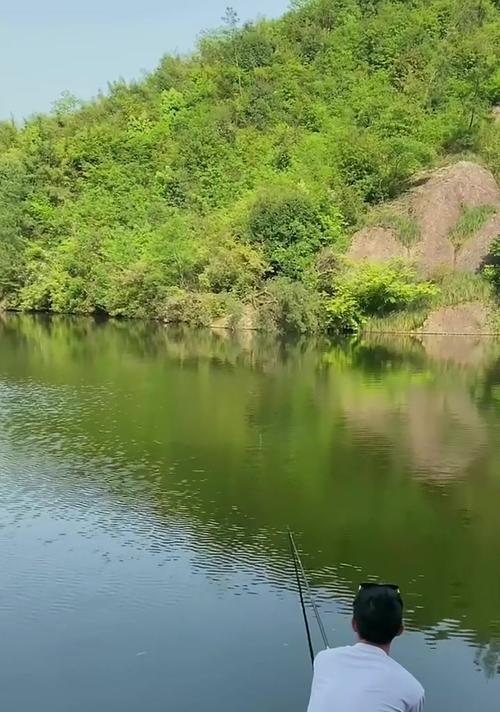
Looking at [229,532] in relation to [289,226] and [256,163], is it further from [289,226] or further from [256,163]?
[256,163]

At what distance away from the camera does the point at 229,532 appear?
29.1ft

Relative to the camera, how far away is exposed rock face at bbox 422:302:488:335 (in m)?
30.7

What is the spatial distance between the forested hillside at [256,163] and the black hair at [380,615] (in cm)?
2765

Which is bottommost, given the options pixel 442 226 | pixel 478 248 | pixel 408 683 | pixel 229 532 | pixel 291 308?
pixel 229 532

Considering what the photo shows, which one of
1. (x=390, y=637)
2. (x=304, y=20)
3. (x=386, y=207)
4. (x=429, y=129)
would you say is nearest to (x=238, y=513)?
(x=390, y=637)

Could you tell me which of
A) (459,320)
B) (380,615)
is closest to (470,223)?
(459,320)

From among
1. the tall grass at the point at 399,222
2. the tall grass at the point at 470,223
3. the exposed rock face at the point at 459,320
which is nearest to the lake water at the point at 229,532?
the exposed rock face at the point at 459,320

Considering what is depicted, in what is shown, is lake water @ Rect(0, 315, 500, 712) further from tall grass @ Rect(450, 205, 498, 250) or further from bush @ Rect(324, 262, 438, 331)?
tall grass @ Rect(450, 205, 498, 250)

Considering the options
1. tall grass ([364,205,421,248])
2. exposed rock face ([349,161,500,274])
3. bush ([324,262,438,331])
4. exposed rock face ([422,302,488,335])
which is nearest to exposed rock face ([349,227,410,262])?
exposed rock face ([349,161,500,274])

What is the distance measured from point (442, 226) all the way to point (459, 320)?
18.0ft

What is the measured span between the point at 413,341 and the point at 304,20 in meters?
30.2

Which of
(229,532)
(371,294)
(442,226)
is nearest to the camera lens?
(229,532)

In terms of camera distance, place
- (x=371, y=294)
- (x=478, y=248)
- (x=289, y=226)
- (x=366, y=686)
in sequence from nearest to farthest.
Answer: (x=366, y=686), (x=371, y=294), (x=478, y=248), (x=289, y=226)

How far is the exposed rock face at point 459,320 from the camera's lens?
3069 cm
